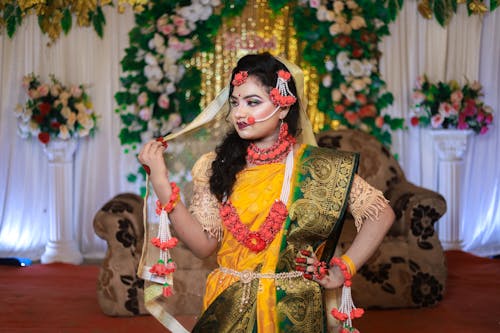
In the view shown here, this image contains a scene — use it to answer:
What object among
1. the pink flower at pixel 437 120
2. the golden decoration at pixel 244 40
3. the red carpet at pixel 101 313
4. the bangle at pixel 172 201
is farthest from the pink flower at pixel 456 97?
the bangle at pixel 172 201

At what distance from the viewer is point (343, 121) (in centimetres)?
592

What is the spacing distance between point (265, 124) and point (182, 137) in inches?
10.0

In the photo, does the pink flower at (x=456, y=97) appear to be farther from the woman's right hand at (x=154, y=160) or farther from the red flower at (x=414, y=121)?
the woman's right hand at (x=154, y=160)

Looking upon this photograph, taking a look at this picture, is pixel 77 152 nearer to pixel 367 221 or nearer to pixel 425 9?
pixel 425 9

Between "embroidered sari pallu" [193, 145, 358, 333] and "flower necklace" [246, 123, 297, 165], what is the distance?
0.02 metres

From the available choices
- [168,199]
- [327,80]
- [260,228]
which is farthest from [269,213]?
[327,80]

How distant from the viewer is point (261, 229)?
2.06 metres

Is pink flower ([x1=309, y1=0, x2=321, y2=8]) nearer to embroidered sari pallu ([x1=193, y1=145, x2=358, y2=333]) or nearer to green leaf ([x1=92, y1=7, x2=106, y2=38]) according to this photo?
green leaf ([x1=92, y1=7, x2=106, y2=38])

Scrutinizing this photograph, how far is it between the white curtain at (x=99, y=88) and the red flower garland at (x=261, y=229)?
4054 millimetres

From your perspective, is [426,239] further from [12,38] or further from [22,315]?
[12,38]

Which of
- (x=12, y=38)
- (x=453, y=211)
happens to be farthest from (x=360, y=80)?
(x=12, y=38)

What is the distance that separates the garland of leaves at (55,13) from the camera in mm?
5945

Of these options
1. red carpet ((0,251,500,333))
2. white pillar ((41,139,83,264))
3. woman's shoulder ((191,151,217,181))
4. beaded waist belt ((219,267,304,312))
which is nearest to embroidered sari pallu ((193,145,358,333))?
beaded waist belt ((219,267,304,312))

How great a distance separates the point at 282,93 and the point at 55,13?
431 cm
